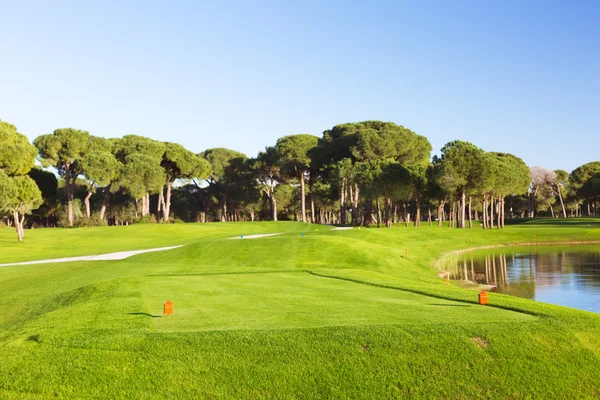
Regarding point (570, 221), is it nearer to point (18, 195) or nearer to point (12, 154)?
point (18, 195)

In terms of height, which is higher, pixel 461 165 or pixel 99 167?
pixel 99 167

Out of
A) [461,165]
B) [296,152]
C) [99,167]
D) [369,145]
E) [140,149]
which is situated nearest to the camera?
[461,165]

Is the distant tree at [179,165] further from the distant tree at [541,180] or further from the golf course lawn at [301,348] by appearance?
the golf course lawn at [301,348]

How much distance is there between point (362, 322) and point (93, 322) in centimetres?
652

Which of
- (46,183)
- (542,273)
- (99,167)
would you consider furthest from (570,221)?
(46,183)

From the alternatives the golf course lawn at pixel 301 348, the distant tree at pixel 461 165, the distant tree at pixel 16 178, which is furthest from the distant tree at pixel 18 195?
the distant tree at pixel 461 165

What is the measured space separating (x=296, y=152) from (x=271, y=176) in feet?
42.2

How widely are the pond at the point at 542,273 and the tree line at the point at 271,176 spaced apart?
24.5m

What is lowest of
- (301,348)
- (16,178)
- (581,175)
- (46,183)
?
(301,348)

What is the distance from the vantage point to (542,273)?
3994 centimetres

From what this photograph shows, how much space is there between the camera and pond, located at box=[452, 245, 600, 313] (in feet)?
95.0

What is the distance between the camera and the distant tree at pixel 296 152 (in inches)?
3971

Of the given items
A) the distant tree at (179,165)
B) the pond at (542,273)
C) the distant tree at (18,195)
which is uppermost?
the distant tree at (179,165)

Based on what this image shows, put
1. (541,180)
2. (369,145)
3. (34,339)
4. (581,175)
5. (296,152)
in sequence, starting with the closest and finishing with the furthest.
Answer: (34,339), (369,145), (296,152), (541,180), (581,175)
